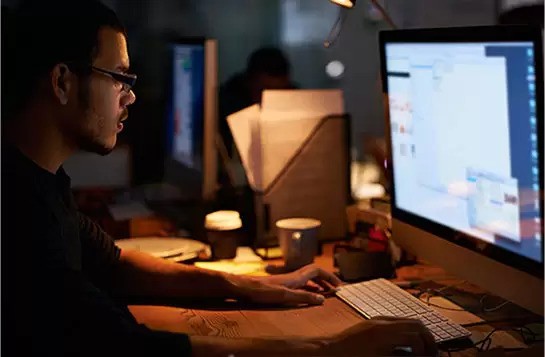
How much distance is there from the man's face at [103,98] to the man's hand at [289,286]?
0.41 m

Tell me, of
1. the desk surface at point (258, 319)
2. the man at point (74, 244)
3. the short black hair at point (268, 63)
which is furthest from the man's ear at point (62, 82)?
the short black hair at point (268, 63)

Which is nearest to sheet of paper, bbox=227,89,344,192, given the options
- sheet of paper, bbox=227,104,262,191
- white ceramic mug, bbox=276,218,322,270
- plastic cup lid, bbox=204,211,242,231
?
sheet of paper, bbox=227,104,262,191

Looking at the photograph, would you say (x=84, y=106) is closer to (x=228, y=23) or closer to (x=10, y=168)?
(x=10, y=168)

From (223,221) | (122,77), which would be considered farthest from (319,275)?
(122,77)

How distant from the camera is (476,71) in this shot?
Answer: 141 centimetres

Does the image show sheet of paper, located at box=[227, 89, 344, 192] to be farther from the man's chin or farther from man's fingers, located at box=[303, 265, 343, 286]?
the man's chin

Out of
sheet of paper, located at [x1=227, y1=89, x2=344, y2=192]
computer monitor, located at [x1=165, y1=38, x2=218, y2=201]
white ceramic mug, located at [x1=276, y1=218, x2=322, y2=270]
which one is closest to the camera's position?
white ceramic mug, located at [x1=276, y1=218, x2=322, y2=270]

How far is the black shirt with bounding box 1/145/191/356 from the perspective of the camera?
1.18m

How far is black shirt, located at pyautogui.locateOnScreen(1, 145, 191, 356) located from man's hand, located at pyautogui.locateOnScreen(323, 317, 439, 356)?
249 millimetres

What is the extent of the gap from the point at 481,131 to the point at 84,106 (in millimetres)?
721

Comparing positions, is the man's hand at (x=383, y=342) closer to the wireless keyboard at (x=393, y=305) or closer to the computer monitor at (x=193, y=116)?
the wireless keyboard at (x=393, y=305)

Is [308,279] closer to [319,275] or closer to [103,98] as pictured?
[319,275]

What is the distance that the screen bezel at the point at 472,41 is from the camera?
1.24m

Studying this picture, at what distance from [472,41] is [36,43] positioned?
0.78 metres
